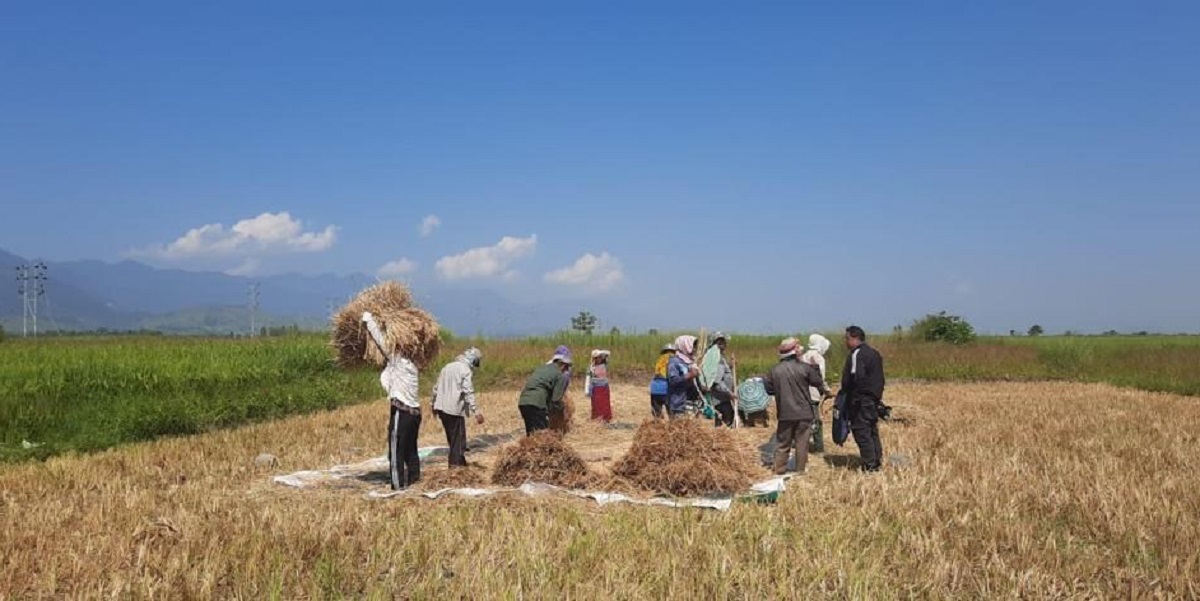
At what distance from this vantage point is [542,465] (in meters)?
8.12

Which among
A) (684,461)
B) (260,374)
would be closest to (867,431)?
(684,461)

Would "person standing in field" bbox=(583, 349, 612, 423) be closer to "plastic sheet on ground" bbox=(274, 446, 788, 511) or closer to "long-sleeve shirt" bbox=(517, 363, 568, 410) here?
"long-sleeve shirt" bbox=(517, 363, 568, 410)

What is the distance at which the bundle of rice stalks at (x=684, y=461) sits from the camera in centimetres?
781

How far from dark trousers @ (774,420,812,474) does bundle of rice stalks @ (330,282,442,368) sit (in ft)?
13.4

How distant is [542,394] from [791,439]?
325cm

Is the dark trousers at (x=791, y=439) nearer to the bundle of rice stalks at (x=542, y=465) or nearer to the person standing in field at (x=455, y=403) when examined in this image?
the bundle of rice stalks at (x=542, y=465)

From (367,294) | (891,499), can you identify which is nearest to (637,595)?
(891,499)

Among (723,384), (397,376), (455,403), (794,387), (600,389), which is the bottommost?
(600,389)

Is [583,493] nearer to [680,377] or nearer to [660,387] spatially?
[680,377]

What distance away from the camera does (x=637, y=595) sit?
4.67m

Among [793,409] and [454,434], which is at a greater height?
[793,409]

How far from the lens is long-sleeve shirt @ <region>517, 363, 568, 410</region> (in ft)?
34.2

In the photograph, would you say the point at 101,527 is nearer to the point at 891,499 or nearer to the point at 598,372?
the point at 891,499

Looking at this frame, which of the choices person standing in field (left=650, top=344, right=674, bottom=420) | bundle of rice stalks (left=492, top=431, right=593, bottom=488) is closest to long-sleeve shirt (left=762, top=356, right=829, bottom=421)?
bundle of rice stalks (left=492, top=431, right=593, bottom=488)
